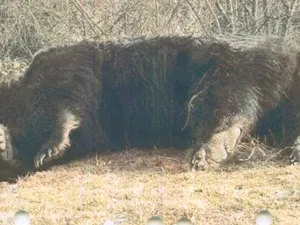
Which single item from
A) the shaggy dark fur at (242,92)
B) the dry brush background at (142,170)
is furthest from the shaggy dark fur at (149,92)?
the dry brush background at (142,170)

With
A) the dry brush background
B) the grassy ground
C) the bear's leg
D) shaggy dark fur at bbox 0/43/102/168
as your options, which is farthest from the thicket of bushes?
the grassy ground

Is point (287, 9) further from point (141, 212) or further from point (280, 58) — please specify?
point (141, 212)

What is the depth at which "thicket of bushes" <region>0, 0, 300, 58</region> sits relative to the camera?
8.28 m

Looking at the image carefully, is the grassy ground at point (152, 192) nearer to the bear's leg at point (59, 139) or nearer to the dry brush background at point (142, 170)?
the dry brush background at point (142, 170)

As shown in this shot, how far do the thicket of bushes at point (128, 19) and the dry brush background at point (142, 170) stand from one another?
0.02m

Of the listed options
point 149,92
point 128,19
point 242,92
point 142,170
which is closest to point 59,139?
point 142,170

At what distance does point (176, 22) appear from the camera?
8836mm

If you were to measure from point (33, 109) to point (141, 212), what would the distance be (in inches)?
108

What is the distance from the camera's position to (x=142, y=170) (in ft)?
17.0

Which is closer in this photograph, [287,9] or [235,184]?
[235,184]

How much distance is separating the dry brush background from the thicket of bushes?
0.6 inches

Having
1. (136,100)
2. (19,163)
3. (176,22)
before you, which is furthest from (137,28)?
(19,163)

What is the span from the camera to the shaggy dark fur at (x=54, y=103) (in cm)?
582

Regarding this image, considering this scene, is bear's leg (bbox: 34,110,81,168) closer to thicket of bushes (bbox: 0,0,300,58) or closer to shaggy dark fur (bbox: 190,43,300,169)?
shaggy dark fur (bbox: 190,43,300,169)
